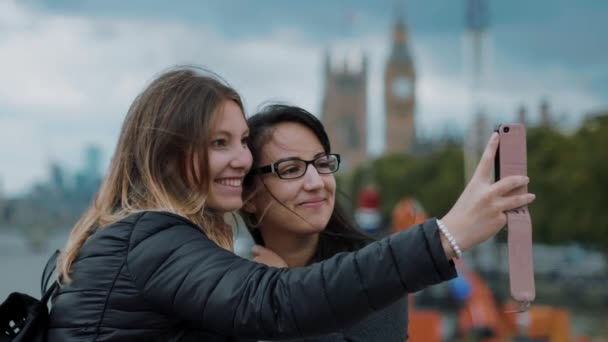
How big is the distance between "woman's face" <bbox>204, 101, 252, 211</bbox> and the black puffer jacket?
19 centimetres

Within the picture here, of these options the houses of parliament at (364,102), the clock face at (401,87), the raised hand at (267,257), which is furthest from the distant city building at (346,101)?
the raised hand at (267,257)

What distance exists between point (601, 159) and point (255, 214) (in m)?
24.9

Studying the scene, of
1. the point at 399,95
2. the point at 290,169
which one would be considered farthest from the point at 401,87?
the point at 290,169

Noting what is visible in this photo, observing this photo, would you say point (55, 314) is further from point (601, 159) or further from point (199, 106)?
point (601, 159)

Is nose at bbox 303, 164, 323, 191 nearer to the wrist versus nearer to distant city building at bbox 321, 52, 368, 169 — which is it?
the wrist

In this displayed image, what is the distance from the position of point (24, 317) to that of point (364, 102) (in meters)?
108

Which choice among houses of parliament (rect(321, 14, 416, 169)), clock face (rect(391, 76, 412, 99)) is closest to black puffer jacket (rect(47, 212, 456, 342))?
houses of parliament (rect(321, 14, 416, 169))

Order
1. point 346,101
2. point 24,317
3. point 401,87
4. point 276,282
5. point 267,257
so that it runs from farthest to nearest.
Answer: point 401,87, point 346,101, point 267,257, point 24,317, point 276,282

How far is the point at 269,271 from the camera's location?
5.96ft

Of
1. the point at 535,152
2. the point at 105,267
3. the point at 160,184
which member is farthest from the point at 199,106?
the point at 535,152

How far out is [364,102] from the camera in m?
110

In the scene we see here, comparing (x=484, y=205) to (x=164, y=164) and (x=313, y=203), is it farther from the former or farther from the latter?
(x=313, y=203)

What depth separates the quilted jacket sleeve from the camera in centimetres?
169

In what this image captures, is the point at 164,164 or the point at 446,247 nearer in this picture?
the point at 446,247
